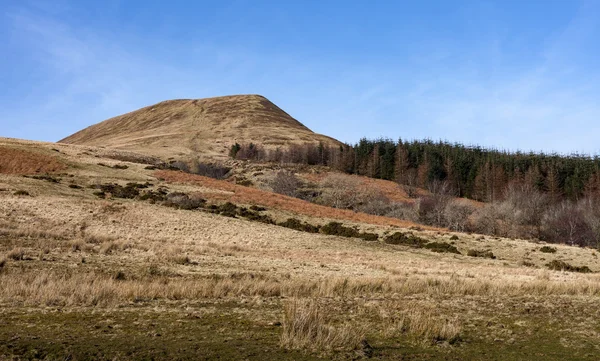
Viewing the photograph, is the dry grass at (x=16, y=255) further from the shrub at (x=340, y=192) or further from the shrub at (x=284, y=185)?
the shrub at (x=284, y=185)

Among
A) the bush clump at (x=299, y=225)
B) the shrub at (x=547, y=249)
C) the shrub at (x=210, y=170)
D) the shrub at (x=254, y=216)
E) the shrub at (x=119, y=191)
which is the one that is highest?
the shrub at (x=210, y=170)

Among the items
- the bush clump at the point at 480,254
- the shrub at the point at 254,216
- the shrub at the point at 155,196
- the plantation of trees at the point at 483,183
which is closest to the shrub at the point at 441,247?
the bush clump at the point at 480,254

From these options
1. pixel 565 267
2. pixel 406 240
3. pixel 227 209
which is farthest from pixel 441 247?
pixel 227 209

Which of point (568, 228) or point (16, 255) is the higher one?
point (568, 228)

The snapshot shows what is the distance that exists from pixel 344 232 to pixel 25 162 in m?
43.9

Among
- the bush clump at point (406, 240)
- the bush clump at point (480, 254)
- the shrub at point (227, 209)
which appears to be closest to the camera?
the bush clump at point (480, 254)

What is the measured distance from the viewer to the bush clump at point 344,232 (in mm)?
47250

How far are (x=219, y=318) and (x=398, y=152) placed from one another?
13321 centimetres

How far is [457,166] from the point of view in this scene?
430 feet

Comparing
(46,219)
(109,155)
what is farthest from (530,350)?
(109,155)

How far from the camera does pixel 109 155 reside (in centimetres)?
8862

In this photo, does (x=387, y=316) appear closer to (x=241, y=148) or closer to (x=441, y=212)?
(x=441, y=212)

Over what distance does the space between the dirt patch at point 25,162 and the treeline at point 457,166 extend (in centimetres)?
7307

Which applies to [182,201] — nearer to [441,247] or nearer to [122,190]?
[122,190]
